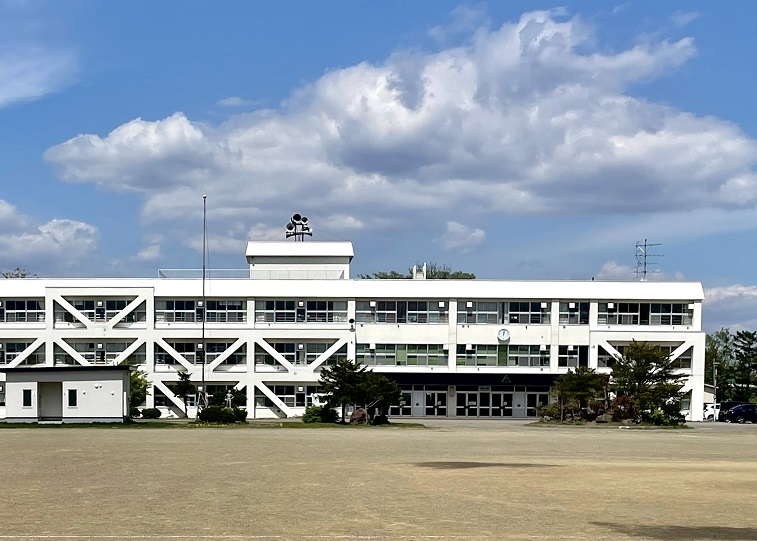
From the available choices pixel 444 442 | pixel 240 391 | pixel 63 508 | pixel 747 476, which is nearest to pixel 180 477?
pixel 63 508

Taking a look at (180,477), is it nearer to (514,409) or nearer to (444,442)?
(444,442)

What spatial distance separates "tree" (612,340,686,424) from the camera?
54969 mm

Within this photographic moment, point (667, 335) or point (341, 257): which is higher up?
point (341, 257)

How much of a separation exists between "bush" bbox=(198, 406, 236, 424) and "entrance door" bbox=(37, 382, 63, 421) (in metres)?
8.63

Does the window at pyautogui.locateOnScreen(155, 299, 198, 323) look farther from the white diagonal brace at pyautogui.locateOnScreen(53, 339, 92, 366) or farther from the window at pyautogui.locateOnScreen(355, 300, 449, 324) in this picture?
the window at pyautogui.locateOnScreen(355, 300, 449, 324)

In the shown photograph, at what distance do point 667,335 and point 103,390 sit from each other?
126 ft

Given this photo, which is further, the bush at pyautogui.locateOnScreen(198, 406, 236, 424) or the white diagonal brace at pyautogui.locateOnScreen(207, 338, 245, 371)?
the white diagonal brace at pyautogui.locateOnScreen(207, 338, 245, 371)

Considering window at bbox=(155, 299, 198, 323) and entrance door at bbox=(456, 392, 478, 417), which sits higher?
window at bbox=(155, 299, 198, 323)

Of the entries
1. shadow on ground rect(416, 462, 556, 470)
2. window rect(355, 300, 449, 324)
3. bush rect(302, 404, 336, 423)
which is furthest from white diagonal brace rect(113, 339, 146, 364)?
shadow on ground rect(416, 462, 556, 470)

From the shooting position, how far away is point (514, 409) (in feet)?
230

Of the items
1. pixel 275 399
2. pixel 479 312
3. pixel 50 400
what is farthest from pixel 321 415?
pixel 479 312

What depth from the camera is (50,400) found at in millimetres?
54156

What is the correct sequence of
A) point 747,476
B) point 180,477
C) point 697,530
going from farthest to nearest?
point 747,476
point 180,477
point 697,530

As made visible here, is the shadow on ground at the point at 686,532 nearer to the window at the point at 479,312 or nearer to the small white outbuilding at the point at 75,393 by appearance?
the small white outbuilding at the point at 75,393
